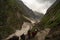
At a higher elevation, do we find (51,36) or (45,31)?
(45,31)

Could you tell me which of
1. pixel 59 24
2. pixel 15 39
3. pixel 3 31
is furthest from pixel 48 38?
pixel 3 31

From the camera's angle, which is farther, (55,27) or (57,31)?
(55,27)

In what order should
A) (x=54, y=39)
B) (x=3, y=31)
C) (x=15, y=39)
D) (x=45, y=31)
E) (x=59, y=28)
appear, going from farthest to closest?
(x=3, y=31)
(x=15, y=39)
(x=45, y=31)
(x=59, y=28)
(x=54, y=39)

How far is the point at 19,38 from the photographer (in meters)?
127

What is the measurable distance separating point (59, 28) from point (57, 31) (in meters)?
1.78

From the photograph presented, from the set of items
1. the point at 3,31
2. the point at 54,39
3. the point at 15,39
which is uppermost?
the point at 3,31

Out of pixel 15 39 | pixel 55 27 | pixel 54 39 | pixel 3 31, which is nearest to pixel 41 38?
pixel 55 27

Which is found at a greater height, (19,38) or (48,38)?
(19,38)

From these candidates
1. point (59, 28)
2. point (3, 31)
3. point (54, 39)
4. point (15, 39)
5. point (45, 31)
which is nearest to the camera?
point (54, 39)

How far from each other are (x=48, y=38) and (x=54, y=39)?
3360 mm

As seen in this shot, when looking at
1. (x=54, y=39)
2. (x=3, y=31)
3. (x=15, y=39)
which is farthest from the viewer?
(x=3, y=31)

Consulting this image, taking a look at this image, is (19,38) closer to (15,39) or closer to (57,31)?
(15,39)

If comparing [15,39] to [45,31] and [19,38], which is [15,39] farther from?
[45,31]

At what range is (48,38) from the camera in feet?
183
